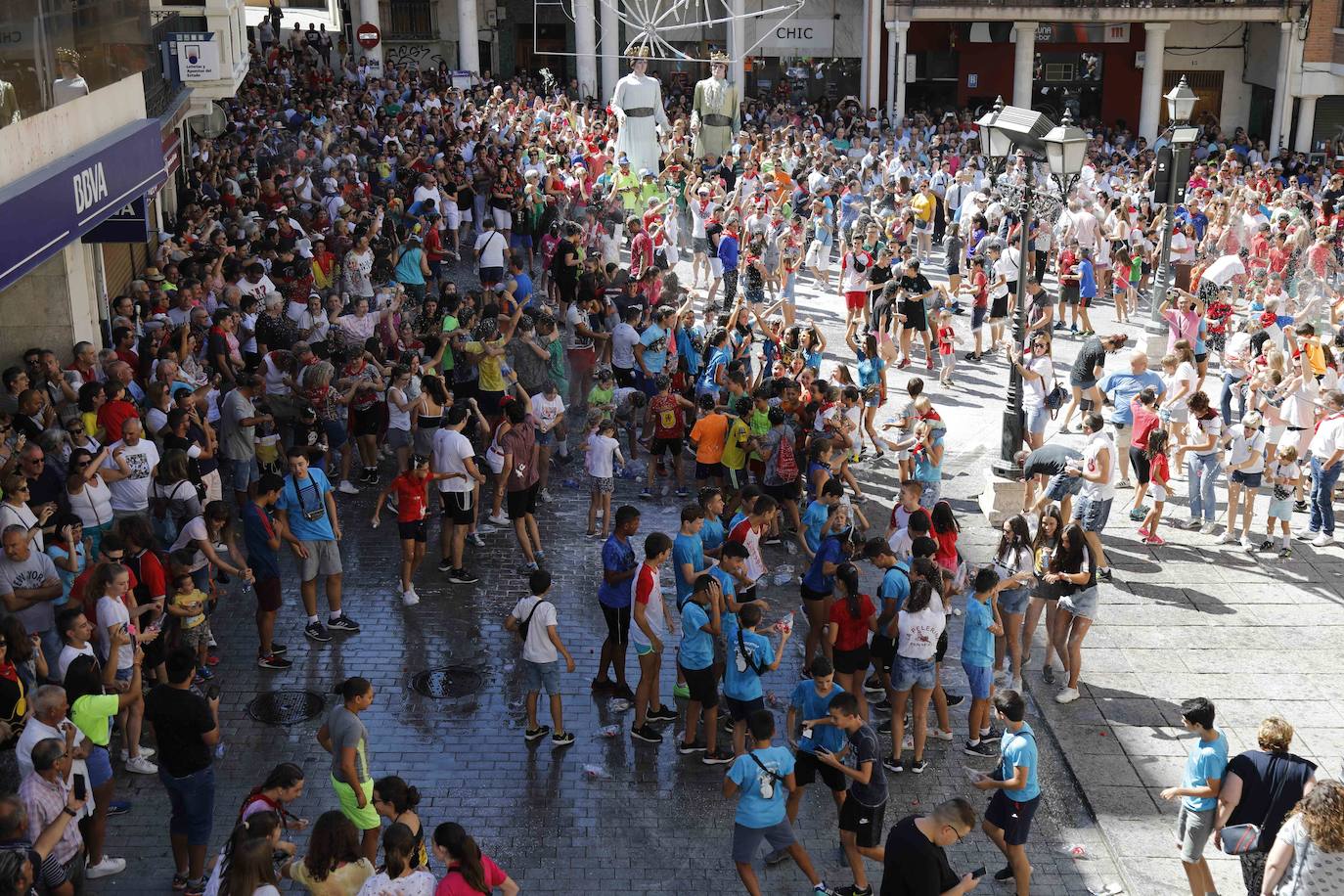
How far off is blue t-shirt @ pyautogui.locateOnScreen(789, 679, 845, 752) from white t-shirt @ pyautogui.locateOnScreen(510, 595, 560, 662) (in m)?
1.78

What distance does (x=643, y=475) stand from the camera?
16.0m

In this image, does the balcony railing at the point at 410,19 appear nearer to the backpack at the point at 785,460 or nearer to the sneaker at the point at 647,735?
the backpack at the point at 785,460

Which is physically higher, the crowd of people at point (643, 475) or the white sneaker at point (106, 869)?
the crowd of people at point (643, 475)

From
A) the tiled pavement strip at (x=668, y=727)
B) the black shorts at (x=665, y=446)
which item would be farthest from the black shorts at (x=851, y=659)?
the black shorts at (x=665, y=446)

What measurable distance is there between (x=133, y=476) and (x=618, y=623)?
399cm

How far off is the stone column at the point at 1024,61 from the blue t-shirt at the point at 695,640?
36169mm

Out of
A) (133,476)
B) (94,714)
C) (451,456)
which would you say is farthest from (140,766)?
(451,456)

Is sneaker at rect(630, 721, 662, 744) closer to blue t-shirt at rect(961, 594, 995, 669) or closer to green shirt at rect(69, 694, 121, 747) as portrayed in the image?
blue t-shirt at rect(961, 594, 995, 669)

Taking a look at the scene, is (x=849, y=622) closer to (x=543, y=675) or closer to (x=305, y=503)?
(x=543, y=675)

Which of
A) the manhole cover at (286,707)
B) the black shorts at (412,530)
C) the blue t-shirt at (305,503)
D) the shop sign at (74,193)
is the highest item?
the shop sign at (74,193)

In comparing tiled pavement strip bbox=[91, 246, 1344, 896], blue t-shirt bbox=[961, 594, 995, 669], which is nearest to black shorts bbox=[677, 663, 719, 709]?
tiled pavement strip bbox=[91, 246, 1344, 896]

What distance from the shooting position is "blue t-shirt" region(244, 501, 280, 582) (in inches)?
429

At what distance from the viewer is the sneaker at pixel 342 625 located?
39.2 ft

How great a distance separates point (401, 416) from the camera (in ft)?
45.7
